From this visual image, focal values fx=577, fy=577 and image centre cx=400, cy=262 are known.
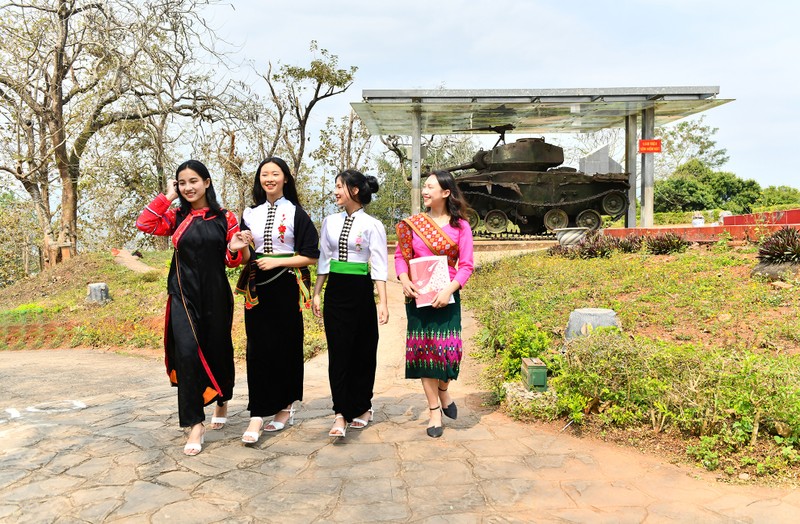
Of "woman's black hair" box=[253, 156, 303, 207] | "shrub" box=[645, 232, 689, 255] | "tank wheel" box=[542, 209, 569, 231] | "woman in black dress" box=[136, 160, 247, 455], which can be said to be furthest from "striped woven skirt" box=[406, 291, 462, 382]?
"tank wheel" box=[542, 209, 569, 231]

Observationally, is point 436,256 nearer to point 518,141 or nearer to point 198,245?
point 198,245

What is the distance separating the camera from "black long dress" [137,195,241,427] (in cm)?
328

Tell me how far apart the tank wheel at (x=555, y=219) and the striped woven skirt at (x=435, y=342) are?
1301cm

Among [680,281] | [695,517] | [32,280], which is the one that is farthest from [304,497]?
[32,280]

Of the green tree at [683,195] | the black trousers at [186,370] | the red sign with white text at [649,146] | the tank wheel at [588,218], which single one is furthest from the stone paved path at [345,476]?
the green tree at [683,195]

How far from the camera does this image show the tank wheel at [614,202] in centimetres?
1605

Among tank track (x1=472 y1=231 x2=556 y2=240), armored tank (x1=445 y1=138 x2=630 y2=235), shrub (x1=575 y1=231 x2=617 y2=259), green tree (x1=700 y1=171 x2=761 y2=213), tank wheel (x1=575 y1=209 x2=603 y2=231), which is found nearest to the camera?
shrub (x1=575 y1=231 x2=617 y2=259)

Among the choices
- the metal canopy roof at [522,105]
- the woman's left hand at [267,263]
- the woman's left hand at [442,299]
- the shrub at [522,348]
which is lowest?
the shrub at [522,348]

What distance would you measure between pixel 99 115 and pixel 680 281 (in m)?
13.2

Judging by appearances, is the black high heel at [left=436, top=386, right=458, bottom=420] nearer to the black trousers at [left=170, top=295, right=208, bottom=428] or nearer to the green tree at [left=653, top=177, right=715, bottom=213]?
the black trousers at [left=170, top=295, right=208, bottom=428]

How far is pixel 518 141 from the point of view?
625 inches

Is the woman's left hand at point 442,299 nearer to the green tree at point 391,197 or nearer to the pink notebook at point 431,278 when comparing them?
the pink notebook at point 431,278

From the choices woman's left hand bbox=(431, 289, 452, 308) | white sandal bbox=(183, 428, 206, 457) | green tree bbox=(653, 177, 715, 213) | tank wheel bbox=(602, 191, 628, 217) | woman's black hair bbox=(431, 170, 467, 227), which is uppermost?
green tree bbox=(653, 177, 715, 213)

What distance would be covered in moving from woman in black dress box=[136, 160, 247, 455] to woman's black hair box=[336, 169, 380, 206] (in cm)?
70
